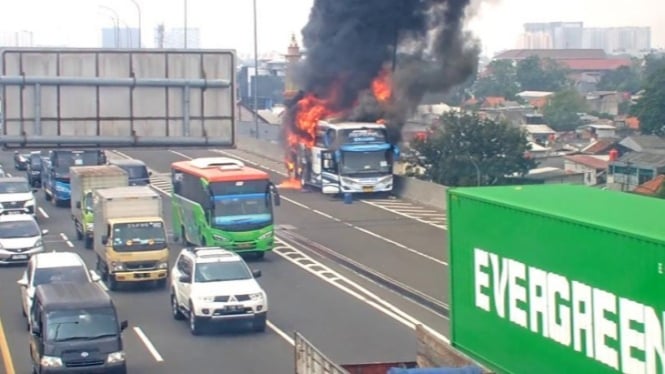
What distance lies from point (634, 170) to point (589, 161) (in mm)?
7997

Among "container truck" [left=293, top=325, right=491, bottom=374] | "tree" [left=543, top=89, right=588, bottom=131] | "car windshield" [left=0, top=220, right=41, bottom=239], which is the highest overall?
"tree" [left=543, top=89, right=588, bottom=131]

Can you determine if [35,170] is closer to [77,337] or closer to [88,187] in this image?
[88,187]

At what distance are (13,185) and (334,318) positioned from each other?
18.5 meters

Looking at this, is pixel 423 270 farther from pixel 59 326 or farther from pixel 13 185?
pixel 13 185

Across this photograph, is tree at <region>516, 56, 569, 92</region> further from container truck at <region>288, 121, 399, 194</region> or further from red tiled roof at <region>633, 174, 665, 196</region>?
container truck at <region>288, 121, 399, 194</region>

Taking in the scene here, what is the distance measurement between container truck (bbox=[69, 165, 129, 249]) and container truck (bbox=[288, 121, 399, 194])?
11.2m

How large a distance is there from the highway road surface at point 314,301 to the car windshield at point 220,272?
98 cm

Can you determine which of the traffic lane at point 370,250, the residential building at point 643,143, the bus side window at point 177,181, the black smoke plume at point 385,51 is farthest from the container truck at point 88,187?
the residential building at point 643,143

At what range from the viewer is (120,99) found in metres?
21.0

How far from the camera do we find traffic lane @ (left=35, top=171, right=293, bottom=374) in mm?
22109

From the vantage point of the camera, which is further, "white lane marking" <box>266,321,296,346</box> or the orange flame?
the orange flame

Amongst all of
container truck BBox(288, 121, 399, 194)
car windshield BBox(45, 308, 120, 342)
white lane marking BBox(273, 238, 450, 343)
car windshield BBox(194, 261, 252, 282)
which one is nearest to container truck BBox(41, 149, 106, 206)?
container truck BBox(288, 121, 399, 194)

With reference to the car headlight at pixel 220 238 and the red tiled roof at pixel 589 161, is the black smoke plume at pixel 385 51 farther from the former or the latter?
the car headlight at pixel 220 238

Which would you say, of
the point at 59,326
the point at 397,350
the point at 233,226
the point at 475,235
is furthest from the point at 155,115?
the point at 233,226
